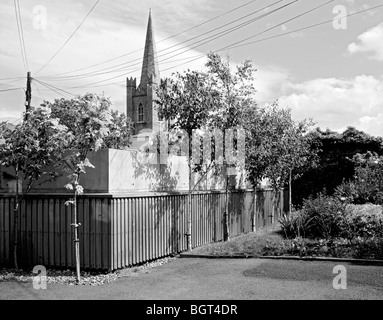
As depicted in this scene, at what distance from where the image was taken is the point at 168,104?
470 inches

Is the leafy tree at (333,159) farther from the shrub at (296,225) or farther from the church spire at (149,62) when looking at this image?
the church spire at (149,62)

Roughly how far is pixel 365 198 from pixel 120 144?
17.7m

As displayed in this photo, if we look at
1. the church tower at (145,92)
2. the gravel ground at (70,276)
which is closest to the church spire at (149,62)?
the church tower at (145,92)

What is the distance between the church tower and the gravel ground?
184ft

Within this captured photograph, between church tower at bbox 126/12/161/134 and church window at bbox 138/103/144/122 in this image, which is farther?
church window at bbox 138/103/144/122

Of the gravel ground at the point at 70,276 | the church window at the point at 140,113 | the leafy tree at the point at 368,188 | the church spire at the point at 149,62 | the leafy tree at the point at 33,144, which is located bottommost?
the gravel ground at the point at 70,276

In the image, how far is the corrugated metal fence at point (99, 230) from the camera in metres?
9.42

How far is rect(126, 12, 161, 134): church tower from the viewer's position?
66375 mm

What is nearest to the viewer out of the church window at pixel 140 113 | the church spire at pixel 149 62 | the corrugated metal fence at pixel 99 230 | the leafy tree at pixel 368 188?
the corrugated metal fence at pixel 99 230

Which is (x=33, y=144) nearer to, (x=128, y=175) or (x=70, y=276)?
(x=128, y=175)

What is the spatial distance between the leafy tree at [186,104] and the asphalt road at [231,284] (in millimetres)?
3125

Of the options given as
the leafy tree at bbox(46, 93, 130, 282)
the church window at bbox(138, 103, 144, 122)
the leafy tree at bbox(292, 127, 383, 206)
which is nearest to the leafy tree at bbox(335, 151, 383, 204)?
the leafy tree at bbox(292, 127, 383, 206)

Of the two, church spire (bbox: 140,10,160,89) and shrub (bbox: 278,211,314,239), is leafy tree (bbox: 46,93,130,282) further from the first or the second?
church spire (bbox: 140,10,160,89)
